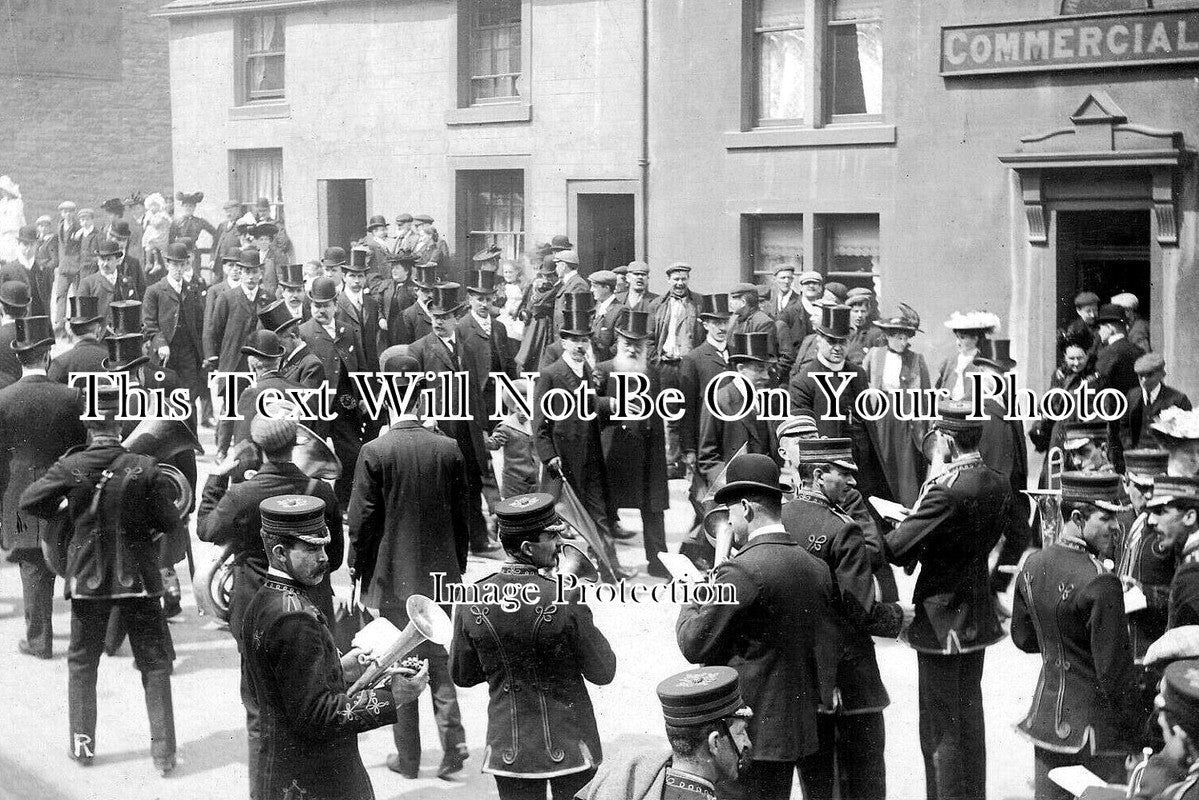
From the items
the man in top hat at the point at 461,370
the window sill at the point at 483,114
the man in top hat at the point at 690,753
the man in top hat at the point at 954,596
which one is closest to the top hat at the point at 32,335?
the man in top hat at the point at 461,370

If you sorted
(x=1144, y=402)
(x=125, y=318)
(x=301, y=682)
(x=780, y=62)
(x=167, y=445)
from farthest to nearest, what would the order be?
(x=780, y=62), (x=125, y=318), (x=1144, y=402), (x=167, y=445), (x=301, y=682)

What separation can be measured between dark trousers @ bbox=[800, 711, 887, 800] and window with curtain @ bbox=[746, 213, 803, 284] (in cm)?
761

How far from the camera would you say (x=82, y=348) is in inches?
364

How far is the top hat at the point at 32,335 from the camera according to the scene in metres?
8.43

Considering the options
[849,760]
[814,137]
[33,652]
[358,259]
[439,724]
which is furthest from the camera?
[814,137]

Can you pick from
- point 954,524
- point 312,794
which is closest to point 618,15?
point 954,524

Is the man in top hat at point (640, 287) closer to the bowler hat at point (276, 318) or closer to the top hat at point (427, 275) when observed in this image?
the top hat at point (427, 275)

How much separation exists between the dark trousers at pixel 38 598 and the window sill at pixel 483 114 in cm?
469

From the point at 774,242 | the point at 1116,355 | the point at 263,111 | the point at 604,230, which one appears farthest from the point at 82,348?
the point at 1116,355

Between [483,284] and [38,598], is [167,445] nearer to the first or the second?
[38,598]

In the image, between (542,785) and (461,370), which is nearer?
(542,785)

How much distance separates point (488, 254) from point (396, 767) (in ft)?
19.2

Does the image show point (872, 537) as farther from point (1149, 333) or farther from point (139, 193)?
point (139, 193)

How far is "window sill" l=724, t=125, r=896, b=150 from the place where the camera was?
12219 millimetres
